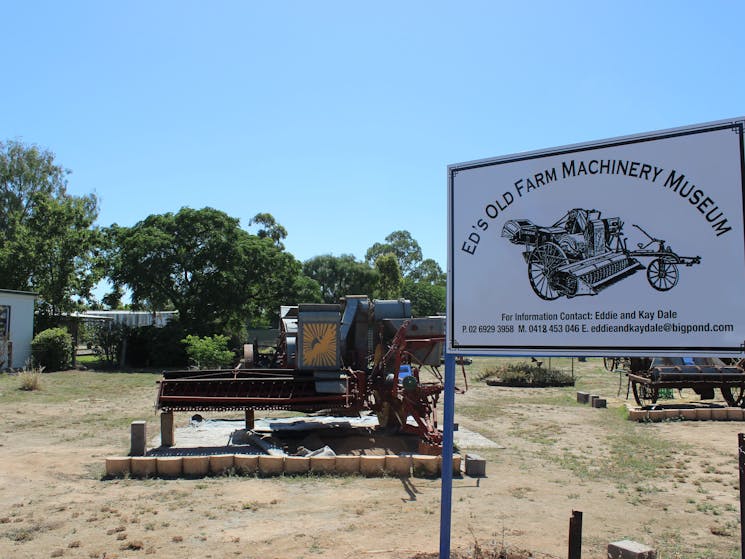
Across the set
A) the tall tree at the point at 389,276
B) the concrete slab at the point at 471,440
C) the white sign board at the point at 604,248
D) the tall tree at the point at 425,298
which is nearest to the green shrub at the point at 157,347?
the concrete slab at the point at 471,440

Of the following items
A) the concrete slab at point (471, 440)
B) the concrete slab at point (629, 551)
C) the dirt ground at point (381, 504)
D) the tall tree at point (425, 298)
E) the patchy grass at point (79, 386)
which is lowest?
the patchy grass at point (79, 386)

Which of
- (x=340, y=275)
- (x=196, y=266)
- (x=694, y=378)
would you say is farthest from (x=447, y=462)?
(x=340, y=275)

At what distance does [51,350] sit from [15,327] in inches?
75.5

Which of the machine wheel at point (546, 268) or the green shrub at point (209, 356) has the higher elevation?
the machine wheel at point (546, 268)

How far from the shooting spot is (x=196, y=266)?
30969mm

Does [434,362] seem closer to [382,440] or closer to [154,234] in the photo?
[382,440]

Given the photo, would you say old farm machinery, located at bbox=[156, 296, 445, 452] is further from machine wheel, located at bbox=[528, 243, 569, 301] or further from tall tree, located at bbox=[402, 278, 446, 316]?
tall tree, located at bbox=[402, 278, 446, 316]

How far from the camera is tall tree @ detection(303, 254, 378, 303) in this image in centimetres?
5603

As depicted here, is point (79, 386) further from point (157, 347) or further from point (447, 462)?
point (447, 462)

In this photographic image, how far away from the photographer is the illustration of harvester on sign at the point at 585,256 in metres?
3.73

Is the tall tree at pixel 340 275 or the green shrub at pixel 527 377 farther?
the tall tree at pixel 340 275

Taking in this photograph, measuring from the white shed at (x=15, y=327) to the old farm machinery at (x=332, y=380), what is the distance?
19230 mm

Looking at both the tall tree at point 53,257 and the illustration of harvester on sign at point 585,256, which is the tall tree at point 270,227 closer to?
the tall tree at point 53,257

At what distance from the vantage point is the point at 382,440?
1184 centimetres
